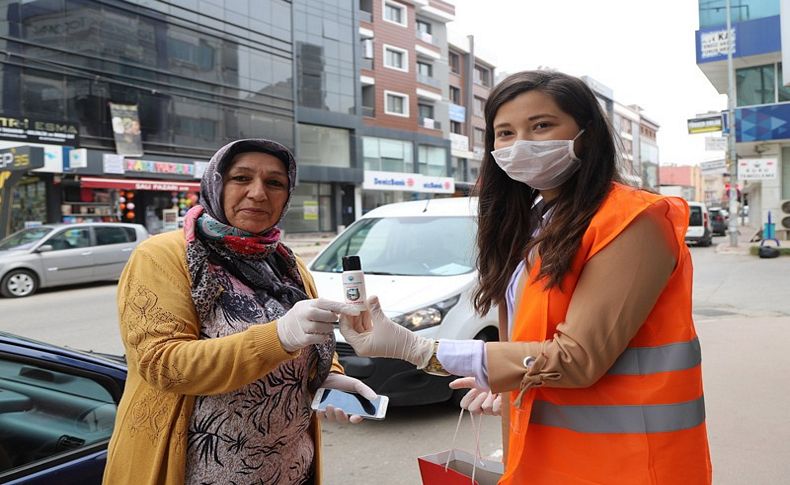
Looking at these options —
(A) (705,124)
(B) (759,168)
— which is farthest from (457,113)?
(B) (759,168)

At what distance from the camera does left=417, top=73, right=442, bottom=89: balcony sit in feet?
149

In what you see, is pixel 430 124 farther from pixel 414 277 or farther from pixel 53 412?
pixel 53 412

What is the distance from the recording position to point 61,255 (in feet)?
42.1

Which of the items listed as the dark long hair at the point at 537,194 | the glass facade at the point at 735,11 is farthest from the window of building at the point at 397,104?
the dark long hair at the point at 537,194

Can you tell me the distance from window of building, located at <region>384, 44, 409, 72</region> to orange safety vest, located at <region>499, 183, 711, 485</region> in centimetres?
4322

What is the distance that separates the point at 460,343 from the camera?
1.57 meters

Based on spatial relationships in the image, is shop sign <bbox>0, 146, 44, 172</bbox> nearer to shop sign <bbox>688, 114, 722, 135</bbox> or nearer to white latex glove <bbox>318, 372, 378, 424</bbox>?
white latex glove <bbox>318, 372, 378, 424</bbox>

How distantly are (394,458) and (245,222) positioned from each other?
264 cm

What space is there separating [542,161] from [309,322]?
0.80 metres

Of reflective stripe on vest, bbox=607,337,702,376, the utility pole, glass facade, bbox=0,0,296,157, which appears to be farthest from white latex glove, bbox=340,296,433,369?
glass facade, bbox=0,0,296,157

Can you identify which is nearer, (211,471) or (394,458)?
(211,471)

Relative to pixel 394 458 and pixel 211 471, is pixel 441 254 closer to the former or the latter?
pixel 394 458

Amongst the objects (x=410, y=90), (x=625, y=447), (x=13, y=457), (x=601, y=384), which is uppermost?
(x=410, y=90)

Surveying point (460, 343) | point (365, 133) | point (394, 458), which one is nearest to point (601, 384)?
point (460, 343)
